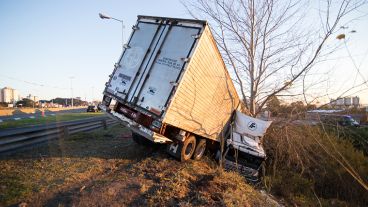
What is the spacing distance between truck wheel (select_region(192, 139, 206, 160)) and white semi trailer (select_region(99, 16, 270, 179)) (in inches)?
18.5

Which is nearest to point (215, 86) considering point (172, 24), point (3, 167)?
point (172, 24)

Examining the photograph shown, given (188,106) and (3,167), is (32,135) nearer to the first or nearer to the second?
(3,167)

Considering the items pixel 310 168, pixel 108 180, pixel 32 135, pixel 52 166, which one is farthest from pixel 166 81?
pixel 310 168

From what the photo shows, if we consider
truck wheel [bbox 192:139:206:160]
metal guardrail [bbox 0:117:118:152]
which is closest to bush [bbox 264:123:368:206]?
truck wheel [bbox 192:139:206:160]

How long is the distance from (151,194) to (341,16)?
1036cm

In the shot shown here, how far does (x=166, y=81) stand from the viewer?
8.20m

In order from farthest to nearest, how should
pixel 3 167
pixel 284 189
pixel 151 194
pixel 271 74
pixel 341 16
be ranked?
1. pixel 271 74
2. pixel 341 16
3. pixel 284 189
4. pixel 3 167
5. pixel 151 194

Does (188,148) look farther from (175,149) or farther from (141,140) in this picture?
(141,140)

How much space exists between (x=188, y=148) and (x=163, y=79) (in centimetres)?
273

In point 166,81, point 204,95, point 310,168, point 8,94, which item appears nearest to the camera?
point 166,81

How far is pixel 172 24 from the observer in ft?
28.9

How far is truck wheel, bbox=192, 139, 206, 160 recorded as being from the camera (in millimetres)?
10438

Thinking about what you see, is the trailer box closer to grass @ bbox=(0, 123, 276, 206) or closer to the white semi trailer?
the white semi trailer

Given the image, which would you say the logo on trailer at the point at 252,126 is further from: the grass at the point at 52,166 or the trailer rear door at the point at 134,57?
the trailer rear door at the point at 134,57
